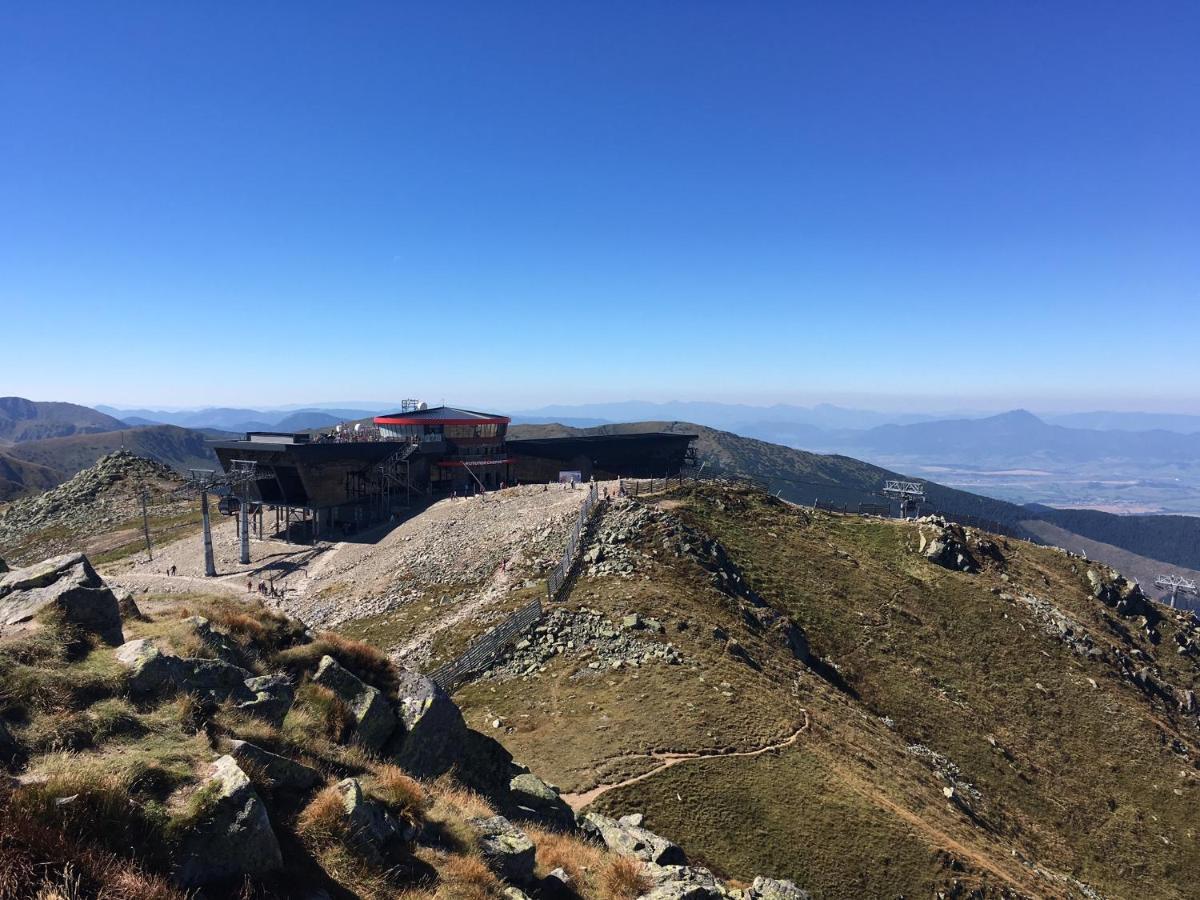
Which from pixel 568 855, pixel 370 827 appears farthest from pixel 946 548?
pixel 370 827

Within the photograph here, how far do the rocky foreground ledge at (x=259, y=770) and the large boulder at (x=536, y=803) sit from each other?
0.06 meters

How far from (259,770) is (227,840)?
2080 millimetres

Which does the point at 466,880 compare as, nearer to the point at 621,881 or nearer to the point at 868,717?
the point at 621,881

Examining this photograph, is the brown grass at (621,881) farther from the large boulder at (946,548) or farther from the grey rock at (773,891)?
the large boulder at (946,548)

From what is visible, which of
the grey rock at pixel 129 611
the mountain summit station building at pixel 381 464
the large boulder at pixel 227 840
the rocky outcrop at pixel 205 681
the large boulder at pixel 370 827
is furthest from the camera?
the mountain summit station building at pixel 381 464

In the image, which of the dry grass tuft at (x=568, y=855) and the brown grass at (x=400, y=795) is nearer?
the brown grass at (x=400, y=795)

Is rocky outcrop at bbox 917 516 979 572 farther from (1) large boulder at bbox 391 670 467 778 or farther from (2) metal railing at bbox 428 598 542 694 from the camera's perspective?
→ (1) large boulder at bbox 391 670 467 778

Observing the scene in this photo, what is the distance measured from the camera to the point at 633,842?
17734 mm

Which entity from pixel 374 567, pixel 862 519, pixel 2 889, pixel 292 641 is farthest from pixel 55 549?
pixel 862 519

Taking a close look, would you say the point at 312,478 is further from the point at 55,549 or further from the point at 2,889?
the point at 2,889

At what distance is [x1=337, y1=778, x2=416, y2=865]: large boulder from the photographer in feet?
32.6

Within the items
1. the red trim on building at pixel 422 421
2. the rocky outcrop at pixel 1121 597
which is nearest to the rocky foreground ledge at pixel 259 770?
the red trim on building at pixel 422 421

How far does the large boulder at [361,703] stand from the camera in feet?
48.2

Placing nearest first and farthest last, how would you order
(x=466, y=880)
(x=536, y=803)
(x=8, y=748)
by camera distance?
1. (x=8, y=748)
2. (x=466, y=880)
3. (x=536, y=803)
